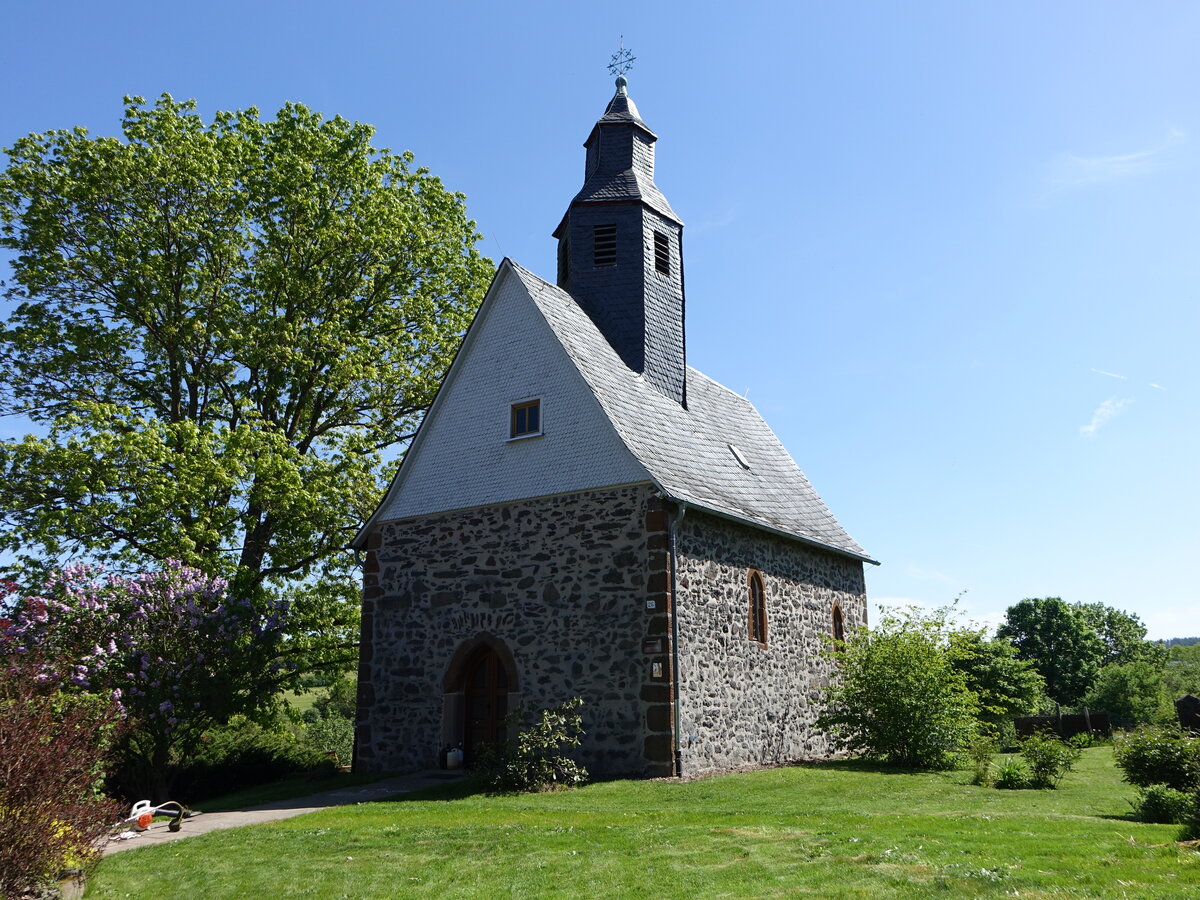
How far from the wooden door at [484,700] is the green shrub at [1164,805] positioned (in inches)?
348

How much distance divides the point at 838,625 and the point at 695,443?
5162 millimetres

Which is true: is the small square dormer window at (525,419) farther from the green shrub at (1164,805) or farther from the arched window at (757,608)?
the green shrub at (1164,805)

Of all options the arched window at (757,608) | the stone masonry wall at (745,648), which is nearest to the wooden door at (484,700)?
the stone masonry wall at (745,648)

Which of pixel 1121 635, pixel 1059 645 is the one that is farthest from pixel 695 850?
pixel 1121 635

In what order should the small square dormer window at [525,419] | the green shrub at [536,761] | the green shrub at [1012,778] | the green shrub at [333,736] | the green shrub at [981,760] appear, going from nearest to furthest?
the green shrub at [536,761]
the green shrub at [1012,778]
the green shrub at [981,760]
the small square dormer window at [525,419]
the green shrub at [333,736]

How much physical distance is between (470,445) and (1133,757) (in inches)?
422

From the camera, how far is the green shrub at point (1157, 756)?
10750 millimetres

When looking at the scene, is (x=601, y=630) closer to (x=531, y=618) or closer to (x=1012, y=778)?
(x=531, y=618)

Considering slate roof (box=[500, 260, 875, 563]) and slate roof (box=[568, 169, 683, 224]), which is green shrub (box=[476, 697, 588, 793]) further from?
slate roof (box=[568, 169, 683, 224])

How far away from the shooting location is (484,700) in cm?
1549

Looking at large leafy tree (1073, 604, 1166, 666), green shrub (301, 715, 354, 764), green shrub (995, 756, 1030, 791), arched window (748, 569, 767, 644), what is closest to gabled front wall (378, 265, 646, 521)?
arched window (748, 569, 767, 644)

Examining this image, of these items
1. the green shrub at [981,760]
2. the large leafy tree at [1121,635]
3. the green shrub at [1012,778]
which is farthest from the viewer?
the large leafy tree at [1121,635]

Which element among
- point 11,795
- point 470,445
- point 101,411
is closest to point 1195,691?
point 470,445

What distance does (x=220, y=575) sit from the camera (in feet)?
57.0
